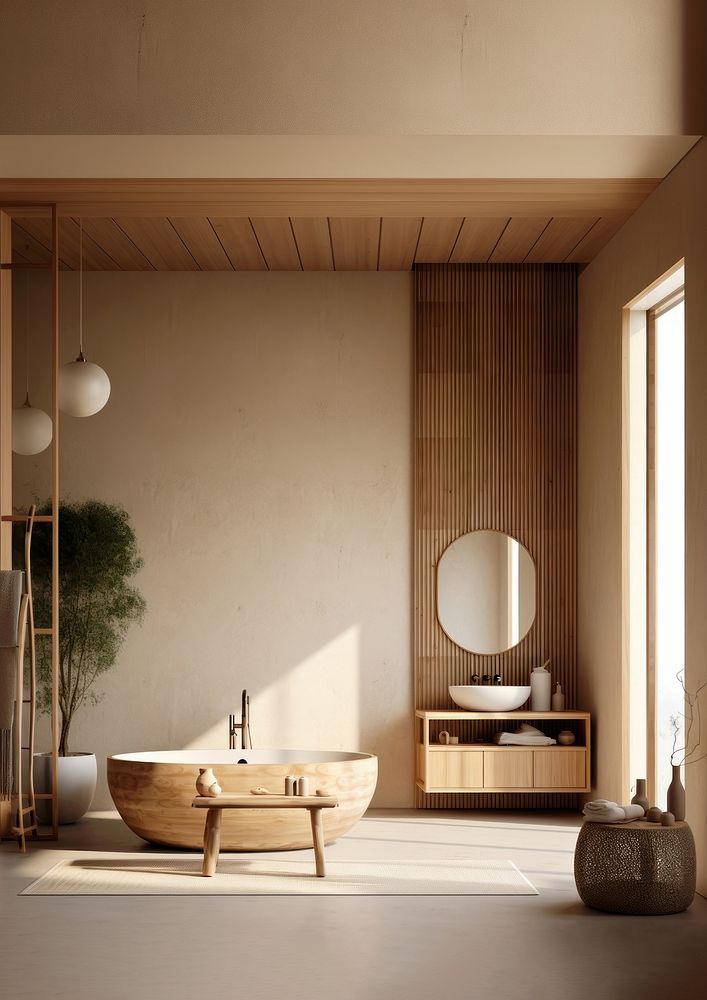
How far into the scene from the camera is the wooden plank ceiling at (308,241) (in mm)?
6773

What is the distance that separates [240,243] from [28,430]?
167cm

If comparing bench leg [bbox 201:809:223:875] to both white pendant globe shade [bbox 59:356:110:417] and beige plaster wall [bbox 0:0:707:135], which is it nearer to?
white pendant globe shade [bbox 59:356:110:417]

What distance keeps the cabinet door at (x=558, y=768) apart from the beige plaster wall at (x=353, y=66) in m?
3.69

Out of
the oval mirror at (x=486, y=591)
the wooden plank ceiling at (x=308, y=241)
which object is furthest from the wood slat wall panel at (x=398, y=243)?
the oval mirror at (x=486, y=591)

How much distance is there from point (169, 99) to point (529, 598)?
3.96m

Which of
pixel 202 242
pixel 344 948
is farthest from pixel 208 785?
pixel 202 242

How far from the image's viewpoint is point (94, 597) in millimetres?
7652

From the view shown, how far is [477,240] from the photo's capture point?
23.7ft

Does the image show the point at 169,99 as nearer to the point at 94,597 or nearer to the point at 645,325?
the point at 645,325

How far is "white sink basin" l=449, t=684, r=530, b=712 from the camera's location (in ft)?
24.0

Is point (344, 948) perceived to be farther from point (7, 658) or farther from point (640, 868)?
point (7, 658)

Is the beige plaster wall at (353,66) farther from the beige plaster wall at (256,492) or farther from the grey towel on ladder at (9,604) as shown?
the beige plaster wall at (256,492)

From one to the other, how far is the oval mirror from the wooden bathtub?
70.6 inches

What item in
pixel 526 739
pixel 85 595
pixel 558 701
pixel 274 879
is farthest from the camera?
pixel 85 595
